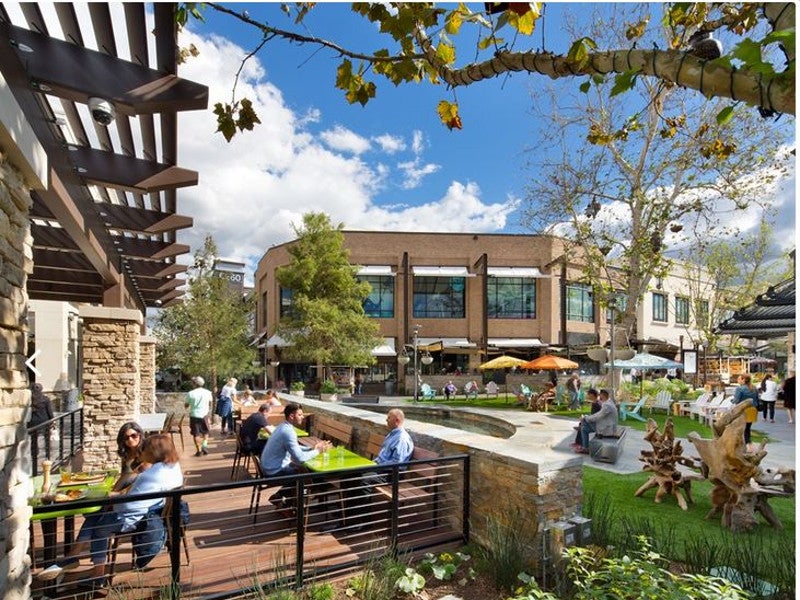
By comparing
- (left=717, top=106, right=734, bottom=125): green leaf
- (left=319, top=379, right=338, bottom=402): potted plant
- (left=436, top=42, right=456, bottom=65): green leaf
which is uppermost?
(left=436, top=42, right=456, bottom=65): green leaf

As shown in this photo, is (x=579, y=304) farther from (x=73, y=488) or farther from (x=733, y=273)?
(x=73, y=488)

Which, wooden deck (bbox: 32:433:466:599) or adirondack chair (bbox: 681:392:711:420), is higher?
wooden deck (bbox: 32:433:466:599)

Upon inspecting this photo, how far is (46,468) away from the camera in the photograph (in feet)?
14.6

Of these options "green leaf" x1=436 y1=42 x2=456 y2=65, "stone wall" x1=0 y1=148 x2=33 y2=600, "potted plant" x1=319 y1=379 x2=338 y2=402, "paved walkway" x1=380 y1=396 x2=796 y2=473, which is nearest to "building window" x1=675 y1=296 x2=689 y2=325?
"paved walkway" x1=380 y1=396 x2=796 y2=473

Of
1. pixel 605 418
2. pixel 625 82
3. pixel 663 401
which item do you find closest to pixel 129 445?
pixel 625 82

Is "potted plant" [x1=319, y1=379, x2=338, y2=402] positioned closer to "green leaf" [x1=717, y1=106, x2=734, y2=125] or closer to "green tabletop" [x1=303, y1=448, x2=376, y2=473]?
"green tabletop" [x1=303, y1=448, x2=376, y2=473]

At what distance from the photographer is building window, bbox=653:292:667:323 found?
45.4 m

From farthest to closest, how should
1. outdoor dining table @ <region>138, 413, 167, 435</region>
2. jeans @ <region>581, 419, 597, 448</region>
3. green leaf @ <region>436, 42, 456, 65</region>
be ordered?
1. jeans @ <region>581, 419, 597, 448</region>
2. outdoor dining table @ <region>138, 413, 167, 435</region>
3. green leaf @ <region>436, 42, 456, 65</region>

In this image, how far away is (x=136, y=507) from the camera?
402 centimetres

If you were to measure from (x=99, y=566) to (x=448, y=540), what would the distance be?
3155 millimetres

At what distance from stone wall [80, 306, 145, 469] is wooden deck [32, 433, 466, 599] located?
327 cm

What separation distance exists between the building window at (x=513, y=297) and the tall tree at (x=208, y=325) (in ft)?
65.6

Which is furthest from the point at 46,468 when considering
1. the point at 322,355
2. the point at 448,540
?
the point at 322,355

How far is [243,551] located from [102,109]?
416 centimetres
